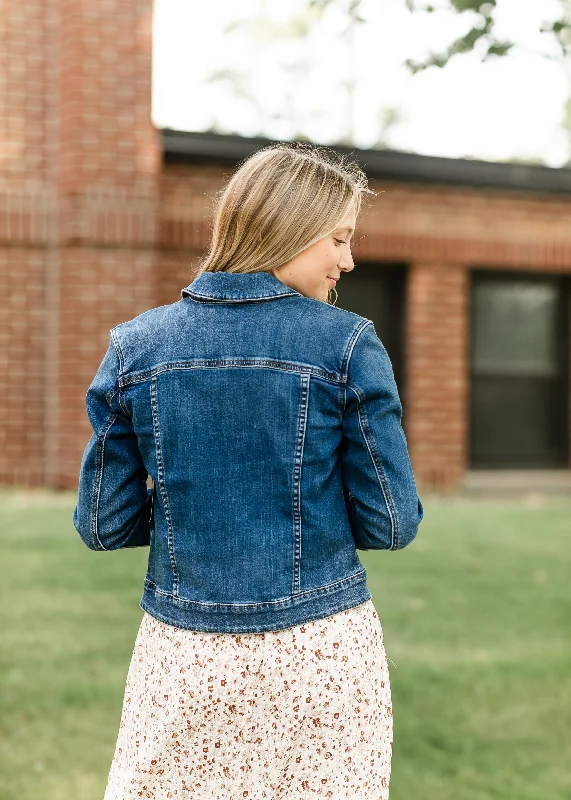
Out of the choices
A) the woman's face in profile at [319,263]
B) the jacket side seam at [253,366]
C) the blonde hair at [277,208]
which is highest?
the blonde hair at [277,208]

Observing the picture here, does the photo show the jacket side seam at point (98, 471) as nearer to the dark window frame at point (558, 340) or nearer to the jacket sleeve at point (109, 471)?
the jacket sleeve at point (109, 471)

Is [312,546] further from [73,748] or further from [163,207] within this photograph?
[163,207]

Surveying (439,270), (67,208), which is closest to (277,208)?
(67,208)

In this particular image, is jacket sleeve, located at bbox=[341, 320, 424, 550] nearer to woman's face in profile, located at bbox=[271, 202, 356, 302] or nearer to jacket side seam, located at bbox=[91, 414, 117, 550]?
woman's face in profile, located at bbox=[271, 202, 356, 302]

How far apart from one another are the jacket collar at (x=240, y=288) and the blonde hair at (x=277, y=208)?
0.09 feet

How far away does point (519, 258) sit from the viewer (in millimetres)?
11211

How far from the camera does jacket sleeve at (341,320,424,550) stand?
5.90 feet

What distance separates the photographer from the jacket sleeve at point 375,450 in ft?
5.90

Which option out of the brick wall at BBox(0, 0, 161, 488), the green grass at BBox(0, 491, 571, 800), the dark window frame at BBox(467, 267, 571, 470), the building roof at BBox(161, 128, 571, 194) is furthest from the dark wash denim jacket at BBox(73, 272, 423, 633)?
the dark window frame at BBox(467, 267, 571, 470)

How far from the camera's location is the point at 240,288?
186 cm

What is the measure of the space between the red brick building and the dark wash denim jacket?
7565 millimetres

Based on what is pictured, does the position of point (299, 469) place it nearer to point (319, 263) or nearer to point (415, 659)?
point (319, 263)

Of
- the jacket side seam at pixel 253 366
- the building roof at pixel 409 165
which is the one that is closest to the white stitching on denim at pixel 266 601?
the jacket side seam at pixel 253 366

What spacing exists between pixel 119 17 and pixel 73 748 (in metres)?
7.13
